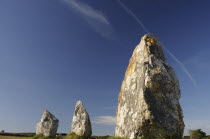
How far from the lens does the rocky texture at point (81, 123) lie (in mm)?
28438

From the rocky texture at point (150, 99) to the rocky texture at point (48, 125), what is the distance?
2241 cm

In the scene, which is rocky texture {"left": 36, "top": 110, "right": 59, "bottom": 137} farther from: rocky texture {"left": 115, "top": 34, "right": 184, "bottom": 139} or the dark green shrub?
rocky texture {"left": 115, "top": 34, "right": 184, "bottom": 139}

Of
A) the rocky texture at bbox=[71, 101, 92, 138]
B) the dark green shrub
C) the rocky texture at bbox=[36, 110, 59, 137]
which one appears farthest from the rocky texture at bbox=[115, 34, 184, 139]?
the dark green shrub

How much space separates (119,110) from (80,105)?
16.6m

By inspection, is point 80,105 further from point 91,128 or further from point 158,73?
point 158,73

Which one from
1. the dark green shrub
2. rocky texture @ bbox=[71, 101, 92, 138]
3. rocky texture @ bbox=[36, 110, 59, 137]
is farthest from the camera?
the dark green shrub

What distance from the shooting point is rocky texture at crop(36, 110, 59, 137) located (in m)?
34.8

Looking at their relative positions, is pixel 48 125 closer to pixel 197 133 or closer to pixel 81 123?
pixel 81 123

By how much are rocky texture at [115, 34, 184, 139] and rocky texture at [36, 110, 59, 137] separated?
22.4 meters

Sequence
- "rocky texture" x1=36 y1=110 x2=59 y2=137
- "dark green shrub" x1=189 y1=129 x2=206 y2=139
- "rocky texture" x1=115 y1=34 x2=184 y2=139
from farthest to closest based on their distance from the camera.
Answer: "dark green shrub" x1=189 y1=129 x2=206 y2=139, "rocky texture" x1=36 y1=110 x2=59 y2=137, "rocky texture" x1=115 y1=34 x2=184 y2=139

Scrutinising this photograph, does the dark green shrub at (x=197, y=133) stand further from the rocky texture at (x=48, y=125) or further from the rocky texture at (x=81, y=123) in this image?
the rocky texture at (x=48, y=125)

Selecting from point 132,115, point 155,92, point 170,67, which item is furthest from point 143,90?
point 170,67

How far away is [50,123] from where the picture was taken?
3534cm

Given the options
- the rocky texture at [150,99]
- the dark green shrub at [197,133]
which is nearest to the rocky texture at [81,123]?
the rocky texture at [150,99]
